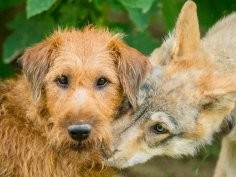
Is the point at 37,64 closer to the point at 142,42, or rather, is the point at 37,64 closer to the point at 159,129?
the point at 159,129

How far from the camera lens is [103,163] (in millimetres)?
7492

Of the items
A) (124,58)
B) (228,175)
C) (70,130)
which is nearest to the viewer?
(70,130)

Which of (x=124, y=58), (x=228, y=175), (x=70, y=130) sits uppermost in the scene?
(x=124, y=58)

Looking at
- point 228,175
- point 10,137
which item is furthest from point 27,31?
point 228,175

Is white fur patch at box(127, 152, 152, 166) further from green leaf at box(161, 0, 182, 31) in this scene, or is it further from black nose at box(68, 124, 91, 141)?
green leaf at box(161, 0, 182, 31)

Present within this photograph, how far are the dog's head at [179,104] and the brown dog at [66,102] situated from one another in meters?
0.23

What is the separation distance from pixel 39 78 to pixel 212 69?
166 cm

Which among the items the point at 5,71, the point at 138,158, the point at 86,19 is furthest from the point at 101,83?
the point at 5,71

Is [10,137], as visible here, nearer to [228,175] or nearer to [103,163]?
[103,163]

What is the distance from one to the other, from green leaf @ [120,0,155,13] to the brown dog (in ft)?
2.12

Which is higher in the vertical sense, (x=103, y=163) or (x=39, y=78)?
(x=39, y=78)

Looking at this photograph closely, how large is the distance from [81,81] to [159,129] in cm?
89

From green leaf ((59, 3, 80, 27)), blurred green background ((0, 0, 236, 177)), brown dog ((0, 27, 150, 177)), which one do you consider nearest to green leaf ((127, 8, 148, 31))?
blurred green background ((0, 0, 236, 177))

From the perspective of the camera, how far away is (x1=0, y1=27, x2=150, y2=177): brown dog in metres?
7.01
